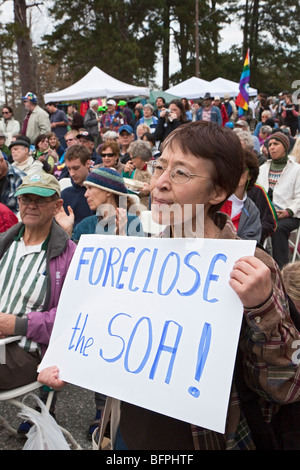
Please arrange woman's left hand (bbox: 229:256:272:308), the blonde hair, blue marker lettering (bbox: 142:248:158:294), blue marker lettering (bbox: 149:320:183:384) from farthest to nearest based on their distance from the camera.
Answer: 1. the blonde hair
2. blue marker lettering (bbox: 142:248:158:294)
3. blue marker lettering (bbox: 149:320:183:384)
4. woman's left hand (bbox: 229:256:272:308)

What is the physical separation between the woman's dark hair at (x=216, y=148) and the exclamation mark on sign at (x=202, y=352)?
0.40m

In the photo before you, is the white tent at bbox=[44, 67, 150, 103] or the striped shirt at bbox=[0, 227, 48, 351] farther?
the white tent at bbox=[44, 67, 150, 103]

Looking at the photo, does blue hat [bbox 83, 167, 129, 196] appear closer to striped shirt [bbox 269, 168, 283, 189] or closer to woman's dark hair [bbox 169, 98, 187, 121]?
striped shirt [bbox 269, 168, 283, 189]

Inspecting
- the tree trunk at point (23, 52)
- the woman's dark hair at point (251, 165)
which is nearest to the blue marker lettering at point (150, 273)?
the woman's dark hair at point (251, 165)

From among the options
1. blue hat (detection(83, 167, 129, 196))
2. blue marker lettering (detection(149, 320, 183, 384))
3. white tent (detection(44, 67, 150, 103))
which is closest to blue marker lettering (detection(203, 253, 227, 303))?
blue marker lettering (detection(149, 320, 183, 384))

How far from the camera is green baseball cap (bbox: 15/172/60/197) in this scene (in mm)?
2428

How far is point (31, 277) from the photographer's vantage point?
236cm

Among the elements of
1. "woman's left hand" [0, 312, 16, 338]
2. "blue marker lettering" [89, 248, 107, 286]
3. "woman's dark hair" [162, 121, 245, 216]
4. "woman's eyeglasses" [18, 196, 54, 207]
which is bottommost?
"woman's left hand" [0, 312, 16, 338]

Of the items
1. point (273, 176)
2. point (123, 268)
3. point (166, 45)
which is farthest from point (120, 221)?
point (166, 45)

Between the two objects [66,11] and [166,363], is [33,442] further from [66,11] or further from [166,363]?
[66,11]

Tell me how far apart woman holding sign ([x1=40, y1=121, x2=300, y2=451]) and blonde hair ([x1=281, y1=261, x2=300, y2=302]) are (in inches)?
21.1

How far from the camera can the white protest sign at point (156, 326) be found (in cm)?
112
